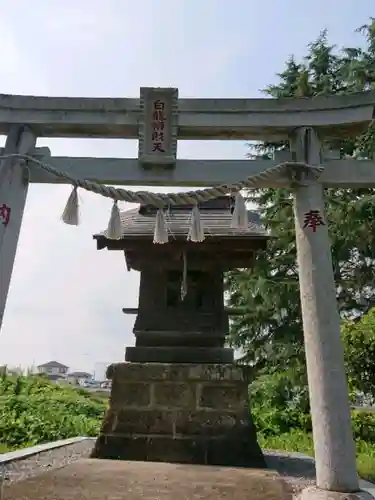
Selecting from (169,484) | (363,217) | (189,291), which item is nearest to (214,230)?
(189,291)

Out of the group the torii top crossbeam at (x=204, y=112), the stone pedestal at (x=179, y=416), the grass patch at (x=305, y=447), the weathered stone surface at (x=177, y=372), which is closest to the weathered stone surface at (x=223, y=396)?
the stone pedestal at (x=179, y=416)

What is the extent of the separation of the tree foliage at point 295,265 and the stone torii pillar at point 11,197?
969 centimetres

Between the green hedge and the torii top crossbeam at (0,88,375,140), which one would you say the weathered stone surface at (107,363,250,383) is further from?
the green hedge

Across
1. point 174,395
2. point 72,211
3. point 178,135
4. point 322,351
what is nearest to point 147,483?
point 174,395

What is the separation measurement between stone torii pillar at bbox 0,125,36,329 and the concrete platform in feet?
Result: 5.80

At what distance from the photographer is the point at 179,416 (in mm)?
6789

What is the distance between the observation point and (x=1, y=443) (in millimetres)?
9930

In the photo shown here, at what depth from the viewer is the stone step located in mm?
7172

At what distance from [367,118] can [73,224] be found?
327 cm

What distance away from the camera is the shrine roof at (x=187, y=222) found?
700 cm

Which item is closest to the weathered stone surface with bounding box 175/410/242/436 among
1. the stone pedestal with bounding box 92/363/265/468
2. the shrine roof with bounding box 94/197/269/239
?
the stone pedestal with bounding box 92/363/265/468

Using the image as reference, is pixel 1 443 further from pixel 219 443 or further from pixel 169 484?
pixel 169 484

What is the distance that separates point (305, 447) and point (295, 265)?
7181 millimetres

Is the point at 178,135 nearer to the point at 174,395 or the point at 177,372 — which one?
the point at 177,372
